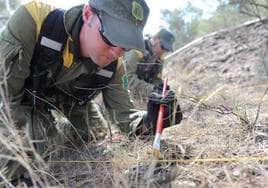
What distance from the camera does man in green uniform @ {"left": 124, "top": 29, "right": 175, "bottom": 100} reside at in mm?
5168

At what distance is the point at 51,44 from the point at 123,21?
0.48m

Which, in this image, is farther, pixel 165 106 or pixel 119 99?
pixel 119 99

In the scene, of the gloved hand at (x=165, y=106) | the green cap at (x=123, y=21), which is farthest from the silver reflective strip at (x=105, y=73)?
the green cap at (x=123, y=21)

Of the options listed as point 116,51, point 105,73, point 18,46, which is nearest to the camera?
point 116,51

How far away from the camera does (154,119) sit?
2.54 m

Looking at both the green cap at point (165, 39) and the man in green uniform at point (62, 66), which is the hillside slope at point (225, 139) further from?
the green cap at point (165, 39)

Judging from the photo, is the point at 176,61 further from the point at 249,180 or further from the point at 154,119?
the point at 249,180

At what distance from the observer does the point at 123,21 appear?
89.7 inches

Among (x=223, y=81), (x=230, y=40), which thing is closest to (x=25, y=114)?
(x=223, y=81)

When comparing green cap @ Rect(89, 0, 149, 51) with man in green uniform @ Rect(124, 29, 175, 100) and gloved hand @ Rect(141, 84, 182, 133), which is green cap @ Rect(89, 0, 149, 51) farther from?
man in green uniform @ Rect(124, 29, 175, 100)

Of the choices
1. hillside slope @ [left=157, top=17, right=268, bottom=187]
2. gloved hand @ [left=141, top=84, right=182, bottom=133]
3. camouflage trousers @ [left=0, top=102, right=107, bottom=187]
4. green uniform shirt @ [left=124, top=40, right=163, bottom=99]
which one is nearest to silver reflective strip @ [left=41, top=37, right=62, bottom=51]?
camouflage trousers @ [left=0, top=102, right=107, bottom=187]

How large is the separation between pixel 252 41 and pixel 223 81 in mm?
1394

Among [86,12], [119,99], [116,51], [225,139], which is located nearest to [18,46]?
[86,12]

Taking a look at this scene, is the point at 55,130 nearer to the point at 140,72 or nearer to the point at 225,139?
the point at 225,139
